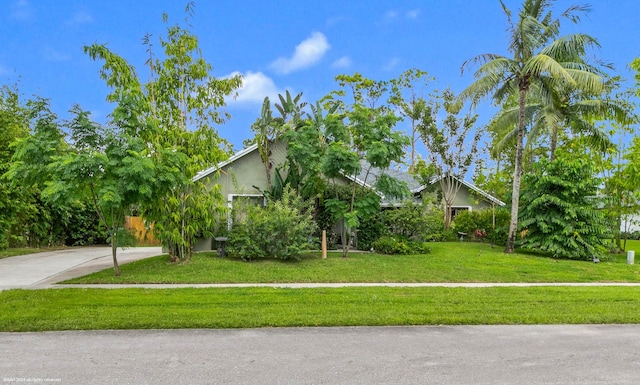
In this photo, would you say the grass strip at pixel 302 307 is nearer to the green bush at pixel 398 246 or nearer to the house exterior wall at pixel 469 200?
the green bush at pixel 398 246

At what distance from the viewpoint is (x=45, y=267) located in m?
12.6

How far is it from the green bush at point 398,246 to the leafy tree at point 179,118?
6315mm

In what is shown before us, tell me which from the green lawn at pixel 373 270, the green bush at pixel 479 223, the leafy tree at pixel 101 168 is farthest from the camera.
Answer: the green bush at pixel 479 223

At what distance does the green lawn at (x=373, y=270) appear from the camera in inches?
432

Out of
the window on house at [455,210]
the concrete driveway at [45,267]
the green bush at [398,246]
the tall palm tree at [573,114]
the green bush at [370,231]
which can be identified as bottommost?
the concrete driveway at [45,267]

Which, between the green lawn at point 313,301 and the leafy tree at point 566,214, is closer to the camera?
the green lawn at point 313,301

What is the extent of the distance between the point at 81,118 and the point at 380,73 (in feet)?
79.9

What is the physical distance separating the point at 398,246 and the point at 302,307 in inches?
352

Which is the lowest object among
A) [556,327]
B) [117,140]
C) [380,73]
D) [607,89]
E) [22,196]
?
[556,327]

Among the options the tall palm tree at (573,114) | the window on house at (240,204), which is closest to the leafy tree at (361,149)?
the window on house at (240,204)

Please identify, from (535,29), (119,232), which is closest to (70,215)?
(119,232)

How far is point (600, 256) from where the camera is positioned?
16188 millimetres

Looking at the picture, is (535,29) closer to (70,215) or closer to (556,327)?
(556,327)

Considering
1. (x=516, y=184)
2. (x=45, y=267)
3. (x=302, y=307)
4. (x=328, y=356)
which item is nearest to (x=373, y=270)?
(x=302, y=307)
